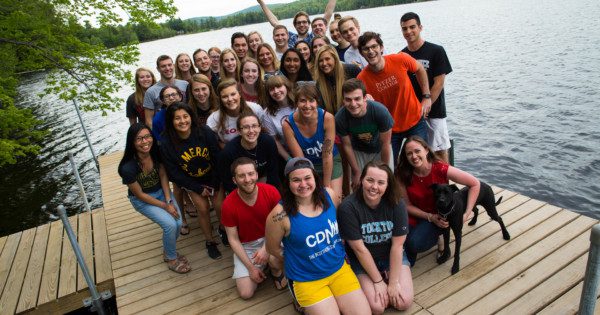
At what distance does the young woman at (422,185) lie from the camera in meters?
4.18

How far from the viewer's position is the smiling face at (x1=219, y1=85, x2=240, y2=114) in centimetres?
461

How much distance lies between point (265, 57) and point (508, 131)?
9.78m

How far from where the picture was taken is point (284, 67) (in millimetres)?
5426

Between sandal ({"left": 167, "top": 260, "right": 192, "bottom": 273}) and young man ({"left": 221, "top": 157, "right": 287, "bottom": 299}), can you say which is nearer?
young man ({"left": 221, "top": 157, "right": 287, "bottom": 299})

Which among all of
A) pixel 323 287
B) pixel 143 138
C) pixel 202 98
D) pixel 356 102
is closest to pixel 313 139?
pixel 356 102

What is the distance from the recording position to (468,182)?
4191mm

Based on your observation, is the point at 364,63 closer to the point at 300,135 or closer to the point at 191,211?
the point at 300,135

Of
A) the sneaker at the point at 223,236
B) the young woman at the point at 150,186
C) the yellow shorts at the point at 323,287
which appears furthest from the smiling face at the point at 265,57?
the yellow shorts at the point at 323,287

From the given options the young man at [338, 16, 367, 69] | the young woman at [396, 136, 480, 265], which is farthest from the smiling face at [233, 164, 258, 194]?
the young man at [338, 16, 367, 69]

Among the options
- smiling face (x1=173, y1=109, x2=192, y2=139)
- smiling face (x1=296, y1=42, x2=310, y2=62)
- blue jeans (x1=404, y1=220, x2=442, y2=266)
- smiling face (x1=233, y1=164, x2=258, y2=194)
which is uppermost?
smiling face (x1=296, y1=42, x2=310, y2=62)

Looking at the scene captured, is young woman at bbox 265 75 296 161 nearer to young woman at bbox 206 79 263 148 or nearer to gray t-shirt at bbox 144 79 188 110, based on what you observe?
young woman at bbox 206 79 263 148

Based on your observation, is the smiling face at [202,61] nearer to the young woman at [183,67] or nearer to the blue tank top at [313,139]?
the young woman at [183,67]

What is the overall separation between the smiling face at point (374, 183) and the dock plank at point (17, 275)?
15.1 ft

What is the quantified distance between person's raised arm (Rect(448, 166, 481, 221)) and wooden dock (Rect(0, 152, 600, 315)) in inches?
24.8
